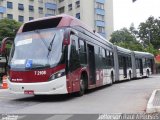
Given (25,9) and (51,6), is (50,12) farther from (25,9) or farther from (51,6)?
(25,9)

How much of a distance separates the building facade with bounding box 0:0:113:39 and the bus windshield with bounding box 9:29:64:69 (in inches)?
2295

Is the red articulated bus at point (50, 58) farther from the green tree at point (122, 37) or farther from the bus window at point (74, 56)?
the green tree at point (122, 37)

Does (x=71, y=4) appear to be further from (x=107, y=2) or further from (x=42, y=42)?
(x=42, y=42)

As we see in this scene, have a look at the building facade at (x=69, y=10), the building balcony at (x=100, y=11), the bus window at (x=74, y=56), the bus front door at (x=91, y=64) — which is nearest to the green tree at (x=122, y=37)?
the building facade at (x=69, y=10)

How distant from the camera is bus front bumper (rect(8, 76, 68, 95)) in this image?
552 inches

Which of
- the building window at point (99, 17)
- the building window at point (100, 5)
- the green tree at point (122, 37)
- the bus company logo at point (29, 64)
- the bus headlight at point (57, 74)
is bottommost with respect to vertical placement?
the bus headlight at point (57, 74)

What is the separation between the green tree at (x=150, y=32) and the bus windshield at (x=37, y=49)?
8490 centimetres

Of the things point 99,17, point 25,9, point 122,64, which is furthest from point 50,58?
point 99,17

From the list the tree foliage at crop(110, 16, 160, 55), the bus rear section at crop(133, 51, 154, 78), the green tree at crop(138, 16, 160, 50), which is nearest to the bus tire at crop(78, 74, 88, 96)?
the bus rear section at crop(133, 51, 154, 78)

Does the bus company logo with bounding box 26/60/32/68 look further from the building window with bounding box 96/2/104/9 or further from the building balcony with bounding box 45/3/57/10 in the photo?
the building balcony with bounding box 45/3/57/10

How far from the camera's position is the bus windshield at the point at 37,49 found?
14.3 metres

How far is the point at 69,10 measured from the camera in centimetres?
8056

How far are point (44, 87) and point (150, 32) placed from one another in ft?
293

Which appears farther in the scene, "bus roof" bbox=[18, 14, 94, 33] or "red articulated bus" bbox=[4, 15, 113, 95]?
"bus roof" bbox=[18, 14, 94, 33]
